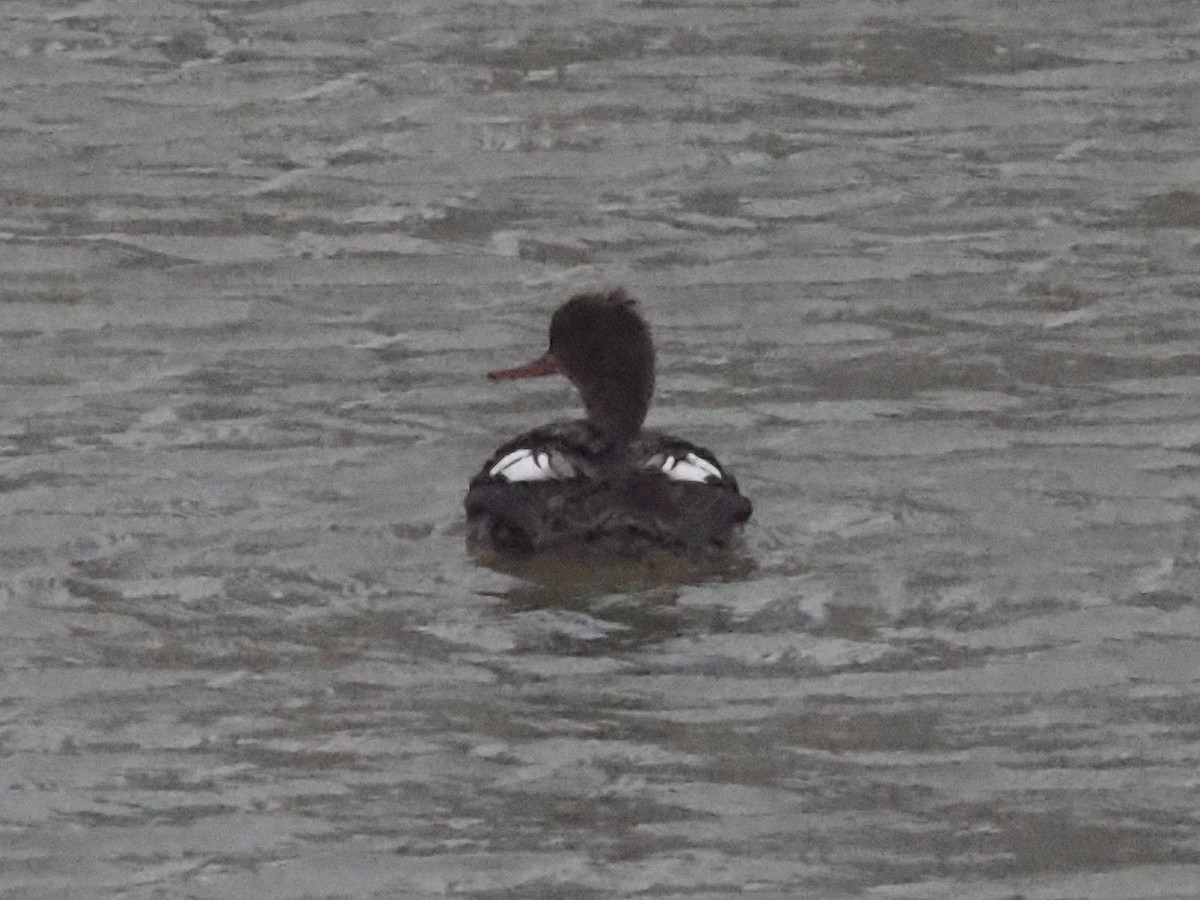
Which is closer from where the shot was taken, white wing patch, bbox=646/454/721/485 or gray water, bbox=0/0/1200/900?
gray water, bbox=0/0/1200/900

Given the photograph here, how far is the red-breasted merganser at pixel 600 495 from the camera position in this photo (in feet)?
39.3

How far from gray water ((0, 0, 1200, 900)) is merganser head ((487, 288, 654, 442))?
44 cm

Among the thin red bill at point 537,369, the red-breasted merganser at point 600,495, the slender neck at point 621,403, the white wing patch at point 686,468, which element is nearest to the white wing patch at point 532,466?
the red-breasted merganser at point 600,495

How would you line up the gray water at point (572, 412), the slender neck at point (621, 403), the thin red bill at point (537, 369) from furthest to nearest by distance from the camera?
the thin red bill at point (537, 369), the slender neck at point (621, 403), the gray water at point (572, 412)

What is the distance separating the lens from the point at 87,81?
1769 cm

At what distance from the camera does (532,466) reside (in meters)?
12.2

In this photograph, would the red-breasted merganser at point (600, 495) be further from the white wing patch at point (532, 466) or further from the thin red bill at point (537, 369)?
the thin red bill at point (537, 369)

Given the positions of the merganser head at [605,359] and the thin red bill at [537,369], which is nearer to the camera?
the merganser head at [605,359]

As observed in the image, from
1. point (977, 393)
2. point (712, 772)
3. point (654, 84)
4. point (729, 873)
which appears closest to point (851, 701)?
point (712, 772)

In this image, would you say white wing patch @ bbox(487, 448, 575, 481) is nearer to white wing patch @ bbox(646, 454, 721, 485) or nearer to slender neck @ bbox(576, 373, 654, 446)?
white wing patch @ bbox(646, 454, 721, 485)

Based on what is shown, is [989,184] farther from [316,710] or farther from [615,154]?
[316,710]

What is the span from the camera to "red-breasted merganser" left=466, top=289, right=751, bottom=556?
39.3 ft

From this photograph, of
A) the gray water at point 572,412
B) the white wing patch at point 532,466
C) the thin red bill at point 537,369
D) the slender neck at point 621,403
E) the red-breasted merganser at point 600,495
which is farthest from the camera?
the thin red bill at point 537,369

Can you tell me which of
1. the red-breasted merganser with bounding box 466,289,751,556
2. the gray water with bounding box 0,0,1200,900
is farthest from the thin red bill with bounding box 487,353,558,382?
the red-breasted merganser with bounding box 466,289,751,556
